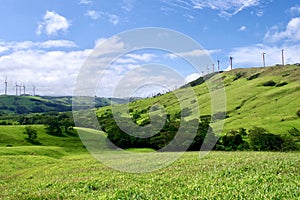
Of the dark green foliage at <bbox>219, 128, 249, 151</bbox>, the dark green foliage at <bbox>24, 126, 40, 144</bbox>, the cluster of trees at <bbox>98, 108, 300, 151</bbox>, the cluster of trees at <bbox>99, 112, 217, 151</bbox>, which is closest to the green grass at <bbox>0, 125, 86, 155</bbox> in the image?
the dark green foliage at <bbox>24, 126, 40, 144</bbox>

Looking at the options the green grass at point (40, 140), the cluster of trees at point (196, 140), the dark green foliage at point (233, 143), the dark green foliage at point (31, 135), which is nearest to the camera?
the cluster of trees at point (196, 140)

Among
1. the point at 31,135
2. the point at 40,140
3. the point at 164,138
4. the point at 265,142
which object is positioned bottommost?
the point at 265,142

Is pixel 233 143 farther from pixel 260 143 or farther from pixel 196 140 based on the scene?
pixel 196 140

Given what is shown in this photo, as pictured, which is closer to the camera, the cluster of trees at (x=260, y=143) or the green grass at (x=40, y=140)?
the cluster of trees at (x=260, y=143)

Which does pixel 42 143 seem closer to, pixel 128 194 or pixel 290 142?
pixel 290 142

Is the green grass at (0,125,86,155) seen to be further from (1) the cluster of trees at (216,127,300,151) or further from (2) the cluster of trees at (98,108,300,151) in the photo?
(1) the cluster of trees at (216,127,300,151)

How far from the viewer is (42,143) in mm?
139500

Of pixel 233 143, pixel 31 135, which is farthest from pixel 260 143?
pixel 31 135

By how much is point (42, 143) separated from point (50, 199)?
121977mm

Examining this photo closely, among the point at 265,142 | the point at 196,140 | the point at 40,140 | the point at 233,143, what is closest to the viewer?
the point at 196,140

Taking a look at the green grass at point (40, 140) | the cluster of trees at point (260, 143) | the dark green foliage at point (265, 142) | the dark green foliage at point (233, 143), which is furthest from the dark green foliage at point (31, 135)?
the dark green foliage at point (265, 142)

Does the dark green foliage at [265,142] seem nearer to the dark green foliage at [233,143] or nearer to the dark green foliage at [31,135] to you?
the dark green foliage at [233,143]

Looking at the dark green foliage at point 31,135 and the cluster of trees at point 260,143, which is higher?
the dark green foliage at point 31,135

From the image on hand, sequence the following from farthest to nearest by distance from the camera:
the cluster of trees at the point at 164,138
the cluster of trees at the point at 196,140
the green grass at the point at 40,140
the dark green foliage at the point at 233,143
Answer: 1. the green grass at the point at 40,140
2. the dark green foliage at the point at 233,143
3. the cluster of trees at the point at 196,140
4. the cluster of trees at the point at 164,138
